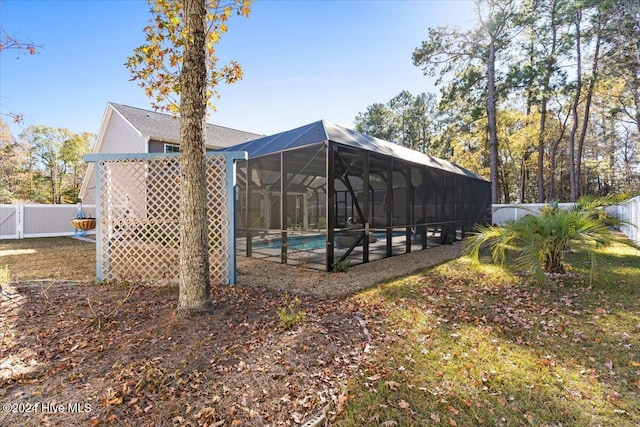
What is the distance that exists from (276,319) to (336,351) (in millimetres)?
871

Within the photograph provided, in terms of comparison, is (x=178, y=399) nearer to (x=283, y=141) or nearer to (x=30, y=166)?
(x=283, y=141)

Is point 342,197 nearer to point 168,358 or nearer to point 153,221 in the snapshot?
point 153,221

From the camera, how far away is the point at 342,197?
15.0 metres

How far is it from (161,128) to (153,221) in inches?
348

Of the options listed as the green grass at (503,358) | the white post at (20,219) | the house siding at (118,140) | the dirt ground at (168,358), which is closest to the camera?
the dirt ground at (168,358)

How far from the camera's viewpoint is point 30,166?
2161 cm

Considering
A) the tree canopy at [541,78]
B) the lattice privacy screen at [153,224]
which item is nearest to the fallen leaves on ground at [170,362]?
the lattice privacy screen at [153,224]

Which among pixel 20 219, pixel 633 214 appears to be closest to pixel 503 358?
pixel 633 214

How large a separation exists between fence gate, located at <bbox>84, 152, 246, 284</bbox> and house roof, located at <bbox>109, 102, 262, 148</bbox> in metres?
7.08

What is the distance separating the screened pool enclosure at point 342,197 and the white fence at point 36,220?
8.16 metres

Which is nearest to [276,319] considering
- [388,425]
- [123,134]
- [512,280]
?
[388,425]

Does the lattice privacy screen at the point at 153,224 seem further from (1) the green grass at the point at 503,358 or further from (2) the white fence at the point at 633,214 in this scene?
(2) the white fence at the point at 633,214

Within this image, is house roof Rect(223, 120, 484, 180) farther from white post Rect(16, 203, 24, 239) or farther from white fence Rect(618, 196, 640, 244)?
white post Rect(16, 203, 24, 239)

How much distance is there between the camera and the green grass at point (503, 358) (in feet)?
6.09
